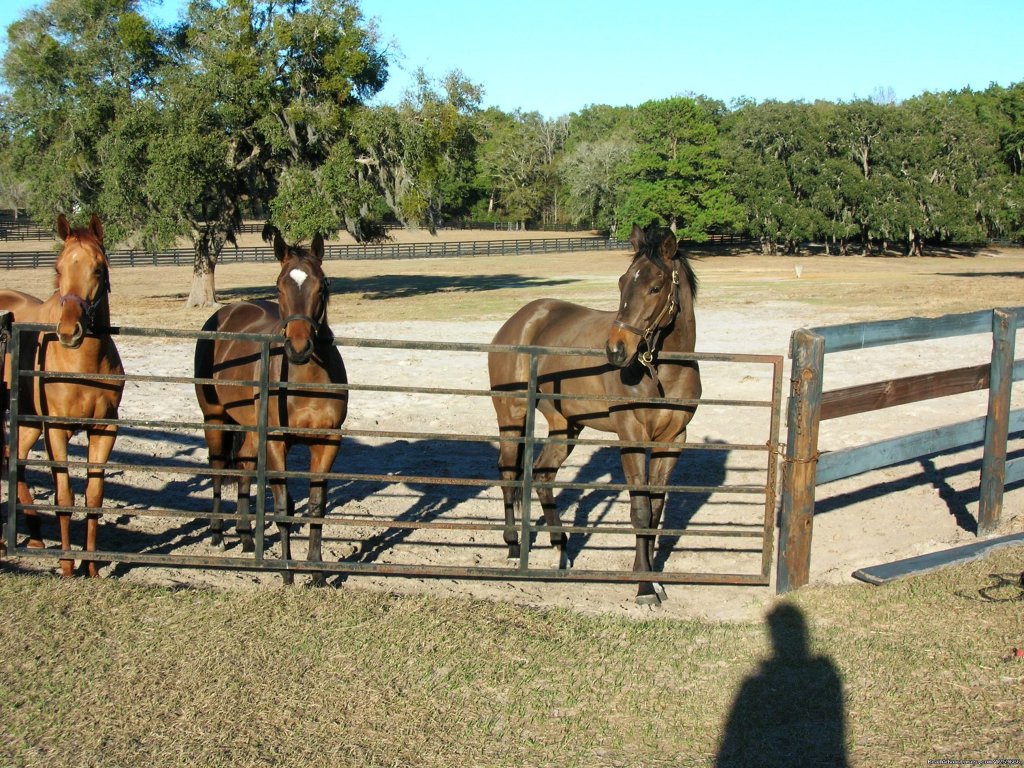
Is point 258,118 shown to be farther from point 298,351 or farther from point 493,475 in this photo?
point 298,351

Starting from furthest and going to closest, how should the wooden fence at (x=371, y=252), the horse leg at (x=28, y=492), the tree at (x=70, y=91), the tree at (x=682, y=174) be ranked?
the tree at (x=682, y=174) < the wooden fence at (x=371, y=252) < the tree at (x=70, y=91) < the horse leg at (x=28, y=492)

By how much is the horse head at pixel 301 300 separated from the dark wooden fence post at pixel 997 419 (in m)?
4.65

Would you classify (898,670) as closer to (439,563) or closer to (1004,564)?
(1004,564)

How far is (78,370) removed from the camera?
19.9ft

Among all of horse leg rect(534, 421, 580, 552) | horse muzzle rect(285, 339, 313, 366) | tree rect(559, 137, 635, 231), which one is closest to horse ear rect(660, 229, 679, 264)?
horse leg rect(534, 421, 580, 552)

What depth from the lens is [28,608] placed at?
4988 millimetres

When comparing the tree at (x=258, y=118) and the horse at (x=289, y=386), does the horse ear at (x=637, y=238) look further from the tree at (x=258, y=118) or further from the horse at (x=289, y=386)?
the tree at (x=258, y=118)

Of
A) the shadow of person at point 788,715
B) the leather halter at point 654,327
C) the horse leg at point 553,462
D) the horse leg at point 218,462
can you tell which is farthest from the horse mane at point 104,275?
the shadow of person at point 788,715

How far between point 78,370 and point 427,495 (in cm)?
332

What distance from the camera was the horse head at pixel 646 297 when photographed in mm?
5480

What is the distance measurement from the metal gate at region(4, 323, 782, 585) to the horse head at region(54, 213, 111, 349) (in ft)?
0.72

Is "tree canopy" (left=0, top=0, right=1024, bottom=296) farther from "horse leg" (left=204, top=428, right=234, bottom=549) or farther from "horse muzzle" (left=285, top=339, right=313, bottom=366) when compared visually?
"horse muzzle" (left=285, top=339, right=313, bottom=366)

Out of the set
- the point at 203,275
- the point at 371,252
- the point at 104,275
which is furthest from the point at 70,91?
the point at 371,252

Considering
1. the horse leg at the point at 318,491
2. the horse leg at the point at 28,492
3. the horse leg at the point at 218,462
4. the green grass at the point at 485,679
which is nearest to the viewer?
the green grass at the point at 485,679
